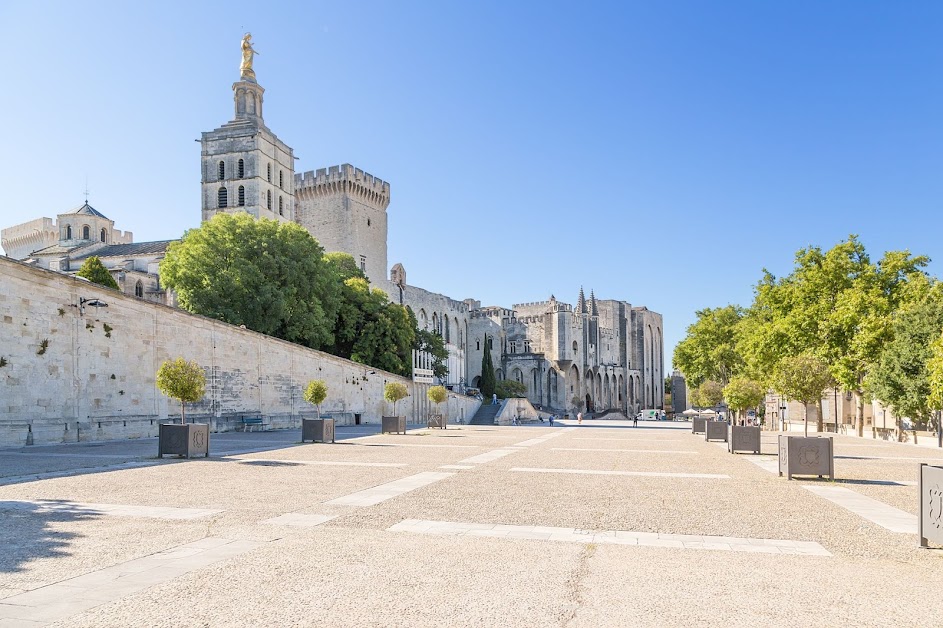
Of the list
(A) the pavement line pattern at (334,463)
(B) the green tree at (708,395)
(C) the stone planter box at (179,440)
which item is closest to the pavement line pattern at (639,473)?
(A) the pavement line pattern at (334,463)

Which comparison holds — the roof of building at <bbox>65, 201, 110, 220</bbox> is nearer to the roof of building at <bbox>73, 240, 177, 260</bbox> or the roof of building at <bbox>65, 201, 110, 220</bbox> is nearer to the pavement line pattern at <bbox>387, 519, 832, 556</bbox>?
the roof of building at <bbox>73, 240, 177, 260</bbox>

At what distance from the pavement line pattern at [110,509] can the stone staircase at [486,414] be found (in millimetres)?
44708

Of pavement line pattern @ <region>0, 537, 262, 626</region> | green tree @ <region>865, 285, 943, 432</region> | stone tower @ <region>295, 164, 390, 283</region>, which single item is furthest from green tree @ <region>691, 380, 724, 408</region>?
stone tower @ <region>295, 164, 390, 283</region>

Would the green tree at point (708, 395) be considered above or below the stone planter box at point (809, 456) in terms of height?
below

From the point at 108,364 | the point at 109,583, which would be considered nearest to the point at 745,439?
the point at 109,583

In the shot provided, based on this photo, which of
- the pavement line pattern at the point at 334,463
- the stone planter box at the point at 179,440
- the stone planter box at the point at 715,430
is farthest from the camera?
the stone planter box at the point at 715,430

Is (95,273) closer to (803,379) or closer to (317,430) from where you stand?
(317,430)

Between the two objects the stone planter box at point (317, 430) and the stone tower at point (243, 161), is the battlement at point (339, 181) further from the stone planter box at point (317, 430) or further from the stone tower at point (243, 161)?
the stone planter box at point (317, 430)

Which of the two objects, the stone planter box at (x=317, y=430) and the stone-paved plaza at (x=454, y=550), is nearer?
the stone-paved plaza at (x=454, y=550)

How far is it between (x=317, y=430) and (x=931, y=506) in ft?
53.7

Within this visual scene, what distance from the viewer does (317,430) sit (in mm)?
20359

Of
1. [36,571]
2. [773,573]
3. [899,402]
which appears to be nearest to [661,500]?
[773,573]

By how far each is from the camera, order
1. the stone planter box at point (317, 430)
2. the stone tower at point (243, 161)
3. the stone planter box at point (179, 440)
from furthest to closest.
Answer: the stone tower at point (243, 161) < the stone planter box at point (317, 430) < the stone planter box at point (179, 440)

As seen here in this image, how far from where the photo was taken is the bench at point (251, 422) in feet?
92.2
